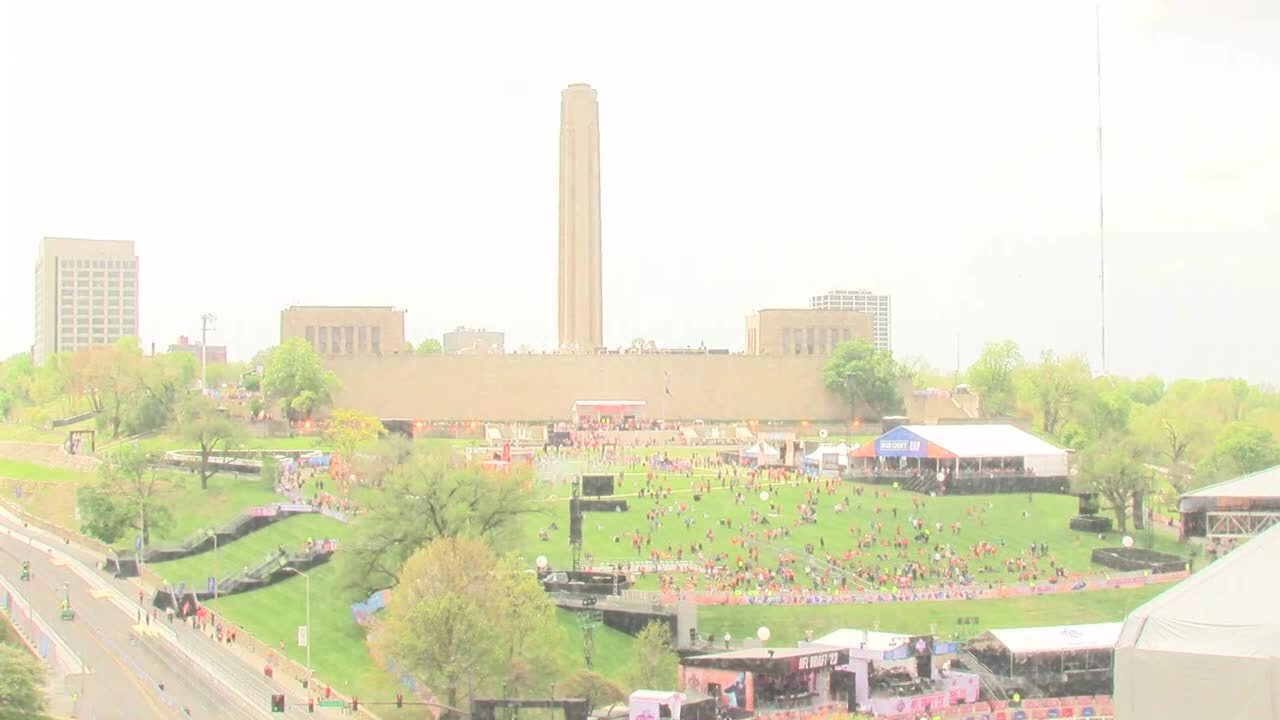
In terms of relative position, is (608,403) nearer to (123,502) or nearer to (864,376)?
(864,376)

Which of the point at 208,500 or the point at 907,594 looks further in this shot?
the point at 208,500

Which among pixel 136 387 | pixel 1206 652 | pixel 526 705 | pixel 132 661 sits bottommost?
pixel 132 661

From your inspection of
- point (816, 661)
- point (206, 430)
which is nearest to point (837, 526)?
point (816, 661)

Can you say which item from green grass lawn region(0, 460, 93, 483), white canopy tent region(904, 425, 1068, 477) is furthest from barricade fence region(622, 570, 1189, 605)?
green grass lawn region(0, 460, 93, 483)

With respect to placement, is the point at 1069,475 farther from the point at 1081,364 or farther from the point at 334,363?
the point at 334,363

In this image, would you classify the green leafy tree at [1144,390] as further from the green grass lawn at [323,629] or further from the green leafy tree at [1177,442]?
the green grass lawn at [323,629]

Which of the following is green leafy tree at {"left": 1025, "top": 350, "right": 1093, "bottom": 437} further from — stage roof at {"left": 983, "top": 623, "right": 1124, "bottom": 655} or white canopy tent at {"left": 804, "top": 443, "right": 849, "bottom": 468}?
stage roof at {"left": 983, "top": 623, "right": 1124, "bottom": 655}

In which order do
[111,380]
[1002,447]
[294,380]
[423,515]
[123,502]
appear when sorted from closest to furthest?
[423,515] → [123,502] → [1002,447] → [111,380] → [294,380]

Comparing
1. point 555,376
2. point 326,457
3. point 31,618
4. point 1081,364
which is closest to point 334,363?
point 555,376
